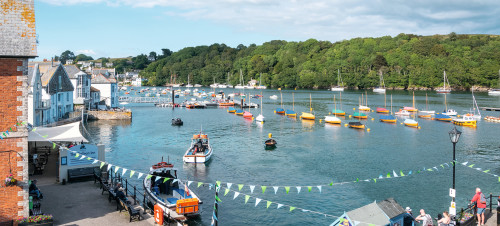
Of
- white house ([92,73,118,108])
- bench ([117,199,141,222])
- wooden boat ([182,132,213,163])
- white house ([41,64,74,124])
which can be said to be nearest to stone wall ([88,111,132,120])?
white house ([41,64,74,124])

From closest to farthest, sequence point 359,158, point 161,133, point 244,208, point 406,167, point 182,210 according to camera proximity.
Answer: point 182,210, point 244,208, point 406,167, point 359,158, point 161,133

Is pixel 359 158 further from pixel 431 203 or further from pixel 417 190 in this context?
pixel 431 203

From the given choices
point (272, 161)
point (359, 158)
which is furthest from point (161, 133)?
point (359, 158)

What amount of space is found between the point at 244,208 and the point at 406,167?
21.6m

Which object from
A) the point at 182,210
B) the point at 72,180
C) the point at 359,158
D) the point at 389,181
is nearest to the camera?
the point at 182,210

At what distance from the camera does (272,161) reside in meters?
46.1

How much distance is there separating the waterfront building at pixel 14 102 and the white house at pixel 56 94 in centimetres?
4102

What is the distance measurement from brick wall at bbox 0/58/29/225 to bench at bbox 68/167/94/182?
8.46 m

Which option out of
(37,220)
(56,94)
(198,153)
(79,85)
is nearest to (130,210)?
(37,220)

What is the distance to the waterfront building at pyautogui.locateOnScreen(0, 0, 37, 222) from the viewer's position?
60.6ft

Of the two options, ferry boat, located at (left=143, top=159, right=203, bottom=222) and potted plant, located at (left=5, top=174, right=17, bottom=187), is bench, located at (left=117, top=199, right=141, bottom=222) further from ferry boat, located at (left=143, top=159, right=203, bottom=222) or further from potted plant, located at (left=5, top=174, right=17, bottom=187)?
potted plant, located at (left=5, top=174, right=17, bottom=187)

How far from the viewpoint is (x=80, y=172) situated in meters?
27.7

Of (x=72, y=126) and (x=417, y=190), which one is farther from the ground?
(x=72, y=126)

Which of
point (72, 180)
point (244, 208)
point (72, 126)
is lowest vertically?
point (244, 208)
